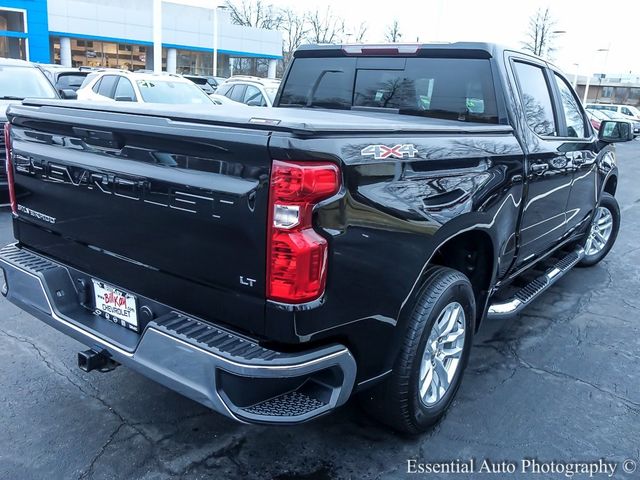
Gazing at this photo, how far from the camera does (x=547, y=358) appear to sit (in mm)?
4051

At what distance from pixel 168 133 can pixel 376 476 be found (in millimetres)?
1835

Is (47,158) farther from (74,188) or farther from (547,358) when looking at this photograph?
(547,358)

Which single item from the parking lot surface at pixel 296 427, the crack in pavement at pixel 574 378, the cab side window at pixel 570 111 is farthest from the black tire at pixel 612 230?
the crack in pavement at pixel 574 378

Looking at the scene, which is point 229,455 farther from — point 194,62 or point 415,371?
point 194,62

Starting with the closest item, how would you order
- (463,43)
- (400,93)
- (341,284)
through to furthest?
(341,284) < (463,43) < (400,93)

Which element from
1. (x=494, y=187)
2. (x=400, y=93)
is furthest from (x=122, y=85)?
(x=494, y=187)

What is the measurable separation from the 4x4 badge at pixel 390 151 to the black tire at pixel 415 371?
0.69 meters

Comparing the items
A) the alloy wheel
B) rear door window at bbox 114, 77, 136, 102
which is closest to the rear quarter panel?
the alloy wheel

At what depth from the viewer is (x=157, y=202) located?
2.40 meters

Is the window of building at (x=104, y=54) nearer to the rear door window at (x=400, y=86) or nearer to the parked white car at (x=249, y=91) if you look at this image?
the parked white car at (x=249, y=91)

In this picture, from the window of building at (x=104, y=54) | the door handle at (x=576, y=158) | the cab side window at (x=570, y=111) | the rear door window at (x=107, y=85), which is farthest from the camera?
the window of building at (x=104, y=54)

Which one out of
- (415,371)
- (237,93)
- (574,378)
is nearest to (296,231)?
(415,371)

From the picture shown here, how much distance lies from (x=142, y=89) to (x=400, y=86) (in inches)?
332

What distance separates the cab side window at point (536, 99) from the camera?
3830 mm
